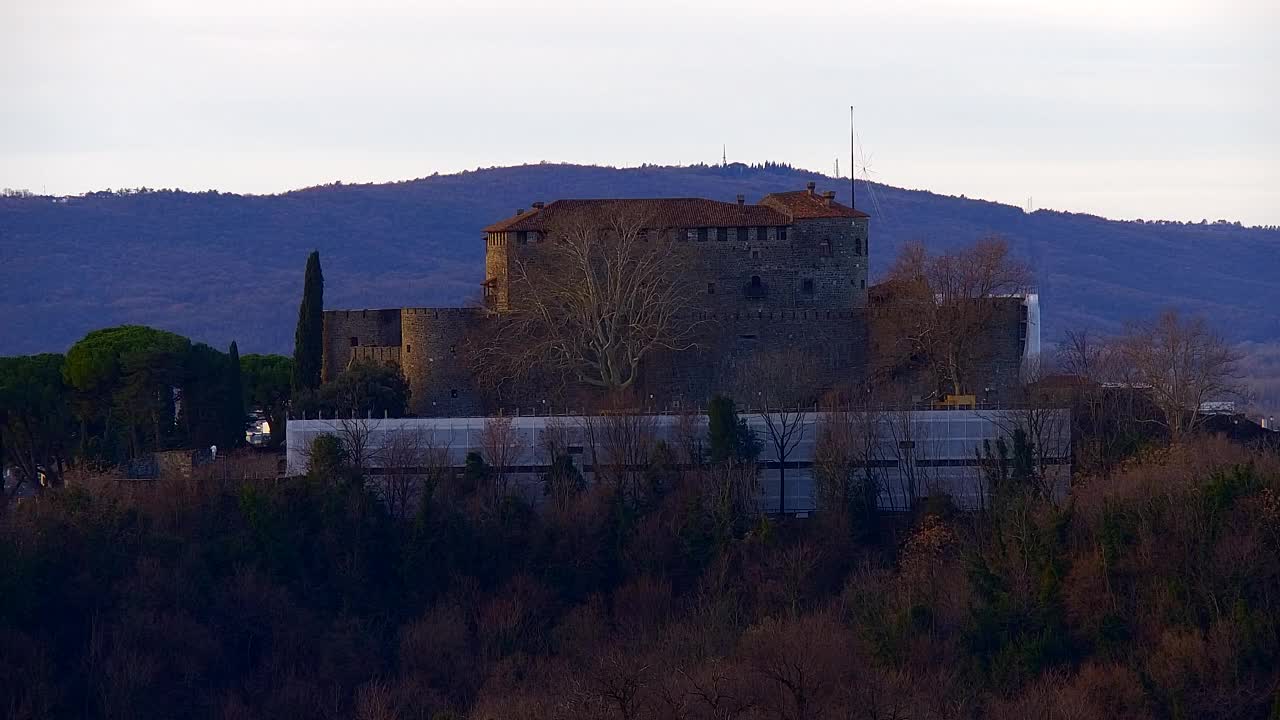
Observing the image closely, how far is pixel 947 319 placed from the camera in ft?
174

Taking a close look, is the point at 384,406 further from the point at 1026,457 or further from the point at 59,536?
the point at 1026,457

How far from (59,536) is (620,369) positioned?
45.5 feet

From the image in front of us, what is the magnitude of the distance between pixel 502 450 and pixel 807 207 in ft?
35.8

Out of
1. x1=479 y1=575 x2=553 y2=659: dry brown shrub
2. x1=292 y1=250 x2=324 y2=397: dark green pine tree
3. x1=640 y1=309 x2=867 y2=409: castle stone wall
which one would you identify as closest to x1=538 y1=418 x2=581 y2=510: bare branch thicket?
x1=479 y1=575 x2=553 y2=659: dry brown shrub

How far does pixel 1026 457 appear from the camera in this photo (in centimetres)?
4925

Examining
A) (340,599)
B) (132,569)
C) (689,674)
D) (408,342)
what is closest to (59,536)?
→ (132,569)

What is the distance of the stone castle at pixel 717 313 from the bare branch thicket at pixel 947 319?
0.90m

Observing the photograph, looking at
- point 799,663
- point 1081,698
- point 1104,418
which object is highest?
point 1104,418

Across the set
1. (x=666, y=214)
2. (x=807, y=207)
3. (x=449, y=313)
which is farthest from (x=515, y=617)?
(x=807, y=207)

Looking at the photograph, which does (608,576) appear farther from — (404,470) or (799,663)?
(799,663)

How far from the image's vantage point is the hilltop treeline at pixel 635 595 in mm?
41281

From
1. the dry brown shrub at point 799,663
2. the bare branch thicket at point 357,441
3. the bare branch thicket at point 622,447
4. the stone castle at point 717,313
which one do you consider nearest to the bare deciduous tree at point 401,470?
the bare branch thicket at point 357,441

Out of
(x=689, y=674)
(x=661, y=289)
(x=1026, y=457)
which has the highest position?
(x=661, y=289)

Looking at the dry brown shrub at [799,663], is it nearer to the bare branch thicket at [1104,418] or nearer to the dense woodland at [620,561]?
the dense woodland at [620,561]
